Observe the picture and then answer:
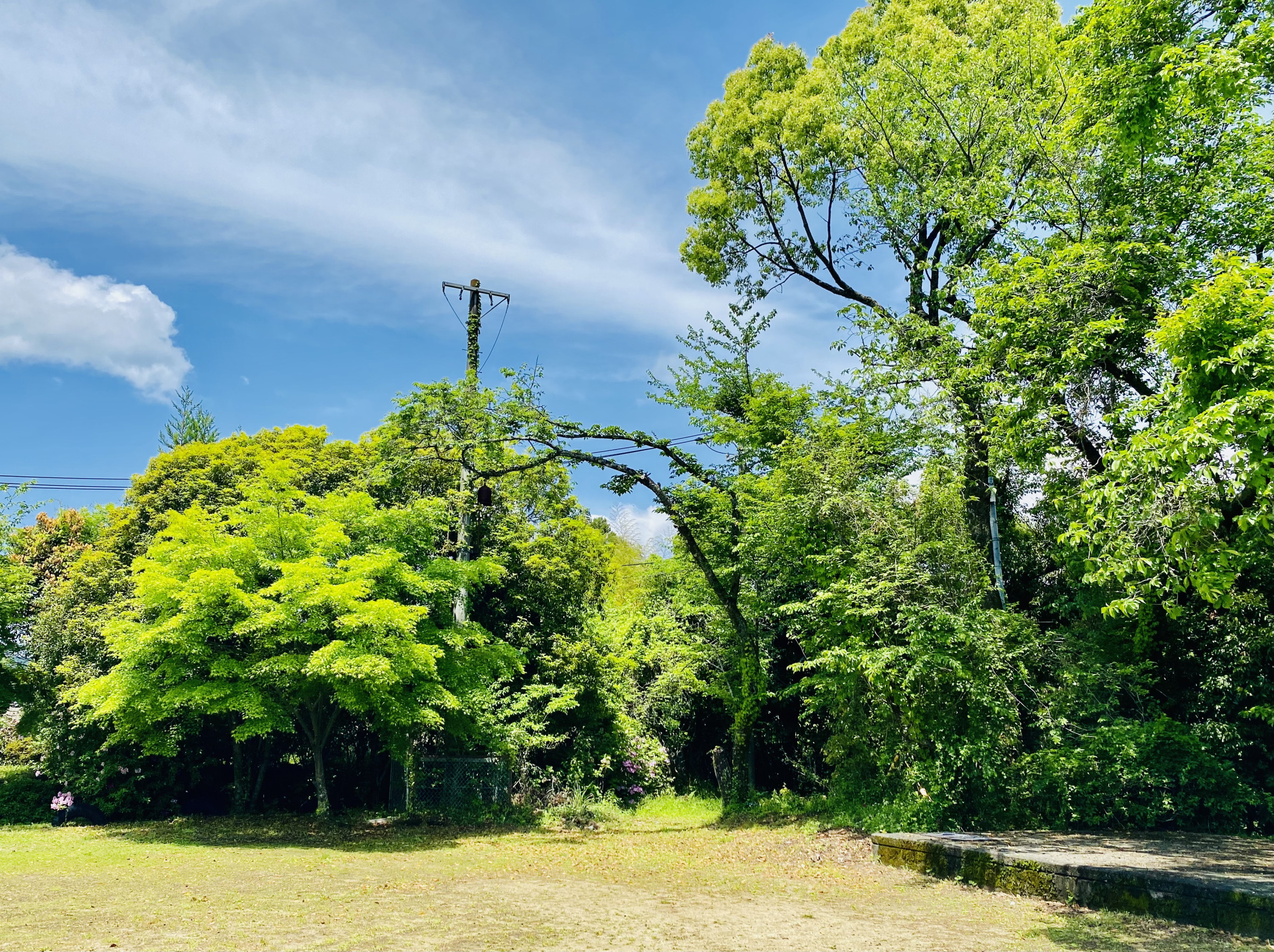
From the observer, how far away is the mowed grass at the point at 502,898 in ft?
20.7

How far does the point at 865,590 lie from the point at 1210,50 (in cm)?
747

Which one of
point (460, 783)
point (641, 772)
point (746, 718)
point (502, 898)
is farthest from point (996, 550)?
point (460, 783)

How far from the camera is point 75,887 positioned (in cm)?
835

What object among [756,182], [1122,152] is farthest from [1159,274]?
[756,182]

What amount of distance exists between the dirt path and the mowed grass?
0.03 m

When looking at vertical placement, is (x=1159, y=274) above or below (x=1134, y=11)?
below

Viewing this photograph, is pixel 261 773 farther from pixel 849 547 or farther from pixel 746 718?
pixel 849 547

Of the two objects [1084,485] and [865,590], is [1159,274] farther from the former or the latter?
[865,590]

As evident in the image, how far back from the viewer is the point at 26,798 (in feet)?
52.0

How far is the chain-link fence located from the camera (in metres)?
15.4

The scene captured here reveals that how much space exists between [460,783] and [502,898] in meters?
7.74

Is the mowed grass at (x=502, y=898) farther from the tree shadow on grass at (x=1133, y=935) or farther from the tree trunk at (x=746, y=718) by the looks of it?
the tree trunk at (x=746, y=718)

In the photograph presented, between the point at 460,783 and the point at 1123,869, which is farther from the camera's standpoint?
the point at 460,783

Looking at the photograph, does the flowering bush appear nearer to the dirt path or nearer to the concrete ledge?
the dirt path
